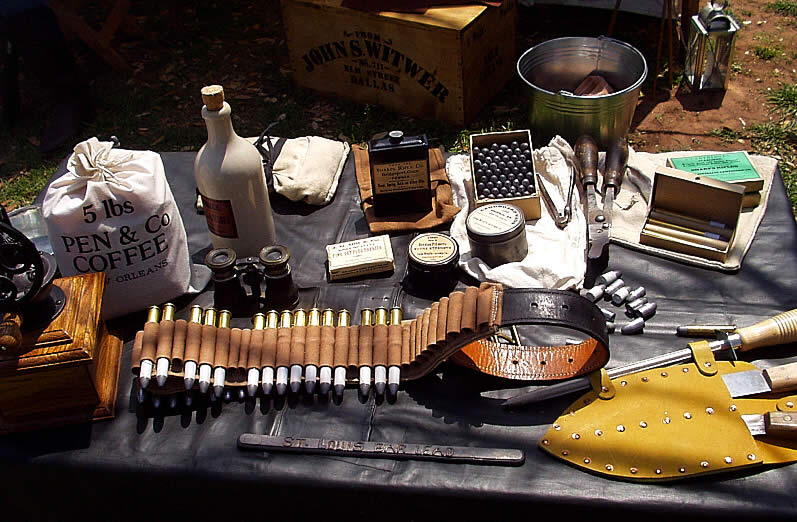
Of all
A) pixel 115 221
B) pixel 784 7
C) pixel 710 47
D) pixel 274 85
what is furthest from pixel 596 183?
pixel 784 7

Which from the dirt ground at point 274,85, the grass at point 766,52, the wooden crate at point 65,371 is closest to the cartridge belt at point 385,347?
the wooden crate at point 65,371

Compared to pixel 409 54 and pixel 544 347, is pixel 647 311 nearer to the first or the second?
pixel 544 347

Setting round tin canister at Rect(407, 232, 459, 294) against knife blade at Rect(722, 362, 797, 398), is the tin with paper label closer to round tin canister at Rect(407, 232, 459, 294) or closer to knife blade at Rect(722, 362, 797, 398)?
round tin canister at Rect(407, 232, 459, 294)

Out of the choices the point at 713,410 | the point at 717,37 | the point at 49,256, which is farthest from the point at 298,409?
the point at 717,37

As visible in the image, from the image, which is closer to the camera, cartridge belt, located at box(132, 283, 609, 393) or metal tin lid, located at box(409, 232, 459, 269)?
cartridge belt, located at box(132, 283, 609, 393)

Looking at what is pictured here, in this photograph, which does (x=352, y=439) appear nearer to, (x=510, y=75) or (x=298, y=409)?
(x=298, y=409)

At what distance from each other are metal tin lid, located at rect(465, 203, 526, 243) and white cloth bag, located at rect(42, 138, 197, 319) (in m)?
0.96

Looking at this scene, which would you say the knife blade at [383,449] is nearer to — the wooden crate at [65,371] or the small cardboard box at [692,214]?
the wooden crate at [65,371]

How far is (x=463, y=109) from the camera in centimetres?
412

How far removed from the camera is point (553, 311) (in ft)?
5.70

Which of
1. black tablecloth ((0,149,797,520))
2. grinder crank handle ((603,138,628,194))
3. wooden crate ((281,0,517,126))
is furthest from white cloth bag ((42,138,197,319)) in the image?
wooden crate ((281,0,517,126))

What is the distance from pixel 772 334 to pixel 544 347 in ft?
2.03

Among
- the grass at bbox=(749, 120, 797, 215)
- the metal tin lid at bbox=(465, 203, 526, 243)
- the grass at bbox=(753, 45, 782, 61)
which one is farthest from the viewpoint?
the grass at bbox=(753, 45, 782, 61)

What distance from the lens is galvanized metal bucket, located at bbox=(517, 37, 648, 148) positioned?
334 cm
